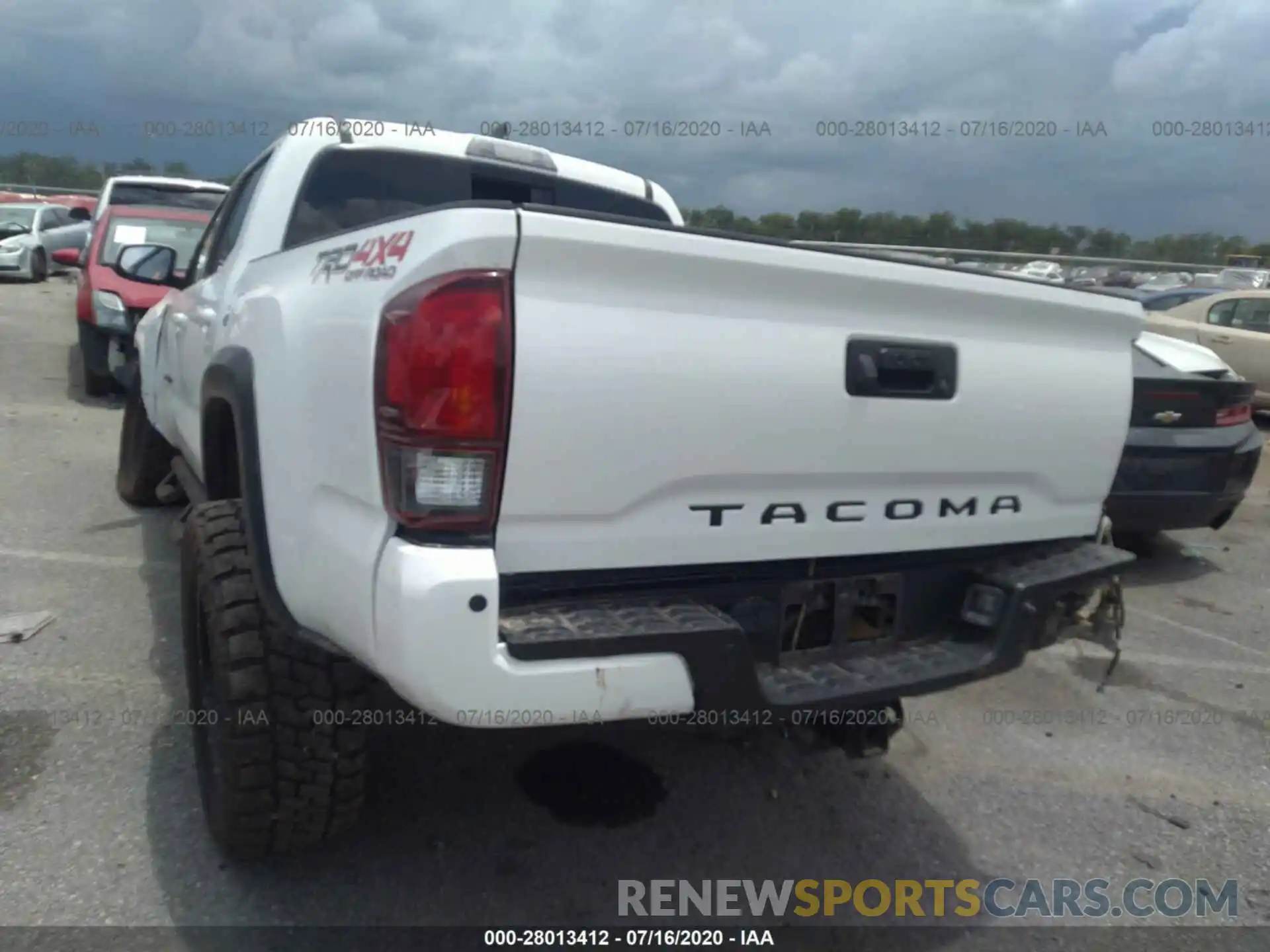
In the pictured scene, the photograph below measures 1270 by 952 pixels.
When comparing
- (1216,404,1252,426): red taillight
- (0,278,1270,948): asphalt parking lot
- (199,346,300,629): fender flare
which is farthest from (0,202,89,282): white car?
(1216,404,1252,426): red taillight

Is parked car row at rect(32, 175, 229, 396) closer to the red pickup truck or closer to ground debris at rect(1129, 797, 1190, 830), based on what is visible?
the red pickup truck

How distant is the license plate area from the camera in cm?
241

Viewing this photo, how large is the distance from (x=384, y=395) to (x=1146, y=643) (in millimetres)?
4304

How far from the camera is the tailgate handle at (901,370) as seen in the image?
232 cm

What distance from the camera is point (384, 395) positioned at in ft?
6.28

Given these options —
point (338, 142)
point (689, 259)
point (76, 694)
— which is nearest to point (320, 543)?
point (689, 259)

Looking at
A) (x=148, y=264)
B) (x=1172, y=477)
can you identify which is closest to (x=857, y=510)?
(x=148, y=264)

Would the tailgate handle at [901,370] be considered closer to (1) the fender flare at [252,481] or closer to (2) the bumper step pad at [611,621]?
(2) the bumper step pad at [611,621]

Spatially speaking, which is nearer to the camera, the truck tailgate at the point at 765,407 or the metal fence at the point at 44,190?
the truck tailgate at the point at 765,407

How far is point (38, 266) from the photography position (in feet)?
57.2

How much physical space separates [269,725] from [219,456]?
100 centimetres

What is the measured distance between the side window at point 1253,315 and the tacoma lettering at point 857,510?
32.6 ft

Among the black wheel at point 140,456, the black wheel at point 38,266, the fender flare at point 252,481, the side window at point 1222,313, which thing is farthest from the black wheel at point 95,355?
the side window at point 1222,313

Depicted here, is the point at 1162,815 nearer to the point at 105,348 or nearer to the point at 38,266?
the point at 105,348
